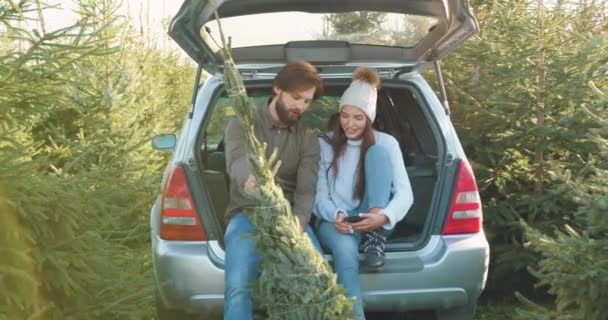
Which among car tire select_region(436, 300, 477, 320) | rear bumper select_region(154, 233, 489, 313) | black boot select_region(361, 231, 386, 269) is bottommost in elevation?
car tire select_region(436, 300, 477, 320)

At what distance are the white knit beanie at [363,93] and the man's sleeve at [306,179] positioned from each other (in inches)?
11.9

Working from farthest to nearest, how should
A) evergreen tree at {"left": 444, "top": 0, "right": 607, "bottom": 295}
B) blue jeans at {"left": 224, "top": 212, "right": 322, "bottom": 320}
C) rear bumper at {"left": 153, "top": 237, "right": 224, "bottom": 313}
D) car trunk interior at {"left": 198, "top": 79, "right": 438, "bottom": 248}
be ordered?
evergreen tree at {"left": 444, "top": 0, "right": 607, "bottom": 295} → car trunk interior at {"left": 198, "top": 79, "right": 438, "bottom": 248} → rear bumper at {"left": 153, "top": 237, "right": 224, "bottom": 313} → blue jeans at {"left": 224, "top": 212, "right": 322, "bottom": 320}

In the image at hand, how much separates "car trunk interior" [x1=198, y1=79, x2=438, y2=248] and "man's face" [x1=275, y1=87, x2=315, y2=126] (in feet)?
1.80

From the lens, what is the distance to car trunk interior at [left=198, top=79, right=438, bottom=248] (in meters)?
4.97

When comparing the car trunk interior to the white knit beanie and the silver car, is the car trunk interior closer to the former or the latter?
the silver car

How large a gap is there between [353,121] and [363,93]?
0.48ft

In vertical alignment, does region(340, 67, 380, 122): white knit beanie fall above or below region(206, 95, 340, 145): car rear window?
above

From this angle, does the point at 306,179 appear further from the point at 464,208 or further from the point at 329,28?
the point at 329,28

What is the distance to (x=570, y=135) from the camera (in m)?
6.54

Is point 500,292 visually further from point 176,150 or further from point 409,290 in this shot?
point 176,150

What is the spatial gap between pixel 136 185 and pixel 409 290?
1.38m

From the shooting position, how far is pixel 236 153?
417 cm

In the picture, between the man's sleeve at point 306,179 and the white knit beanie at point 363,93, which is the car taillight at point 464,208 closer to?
the white knit beanie at point 363,93

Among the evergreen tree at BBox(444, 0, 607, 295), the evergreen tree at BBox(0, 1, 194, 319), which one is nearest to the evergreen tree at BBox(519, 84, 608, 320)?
the evergreen tree at BBox(0, 1, 194, 319)
